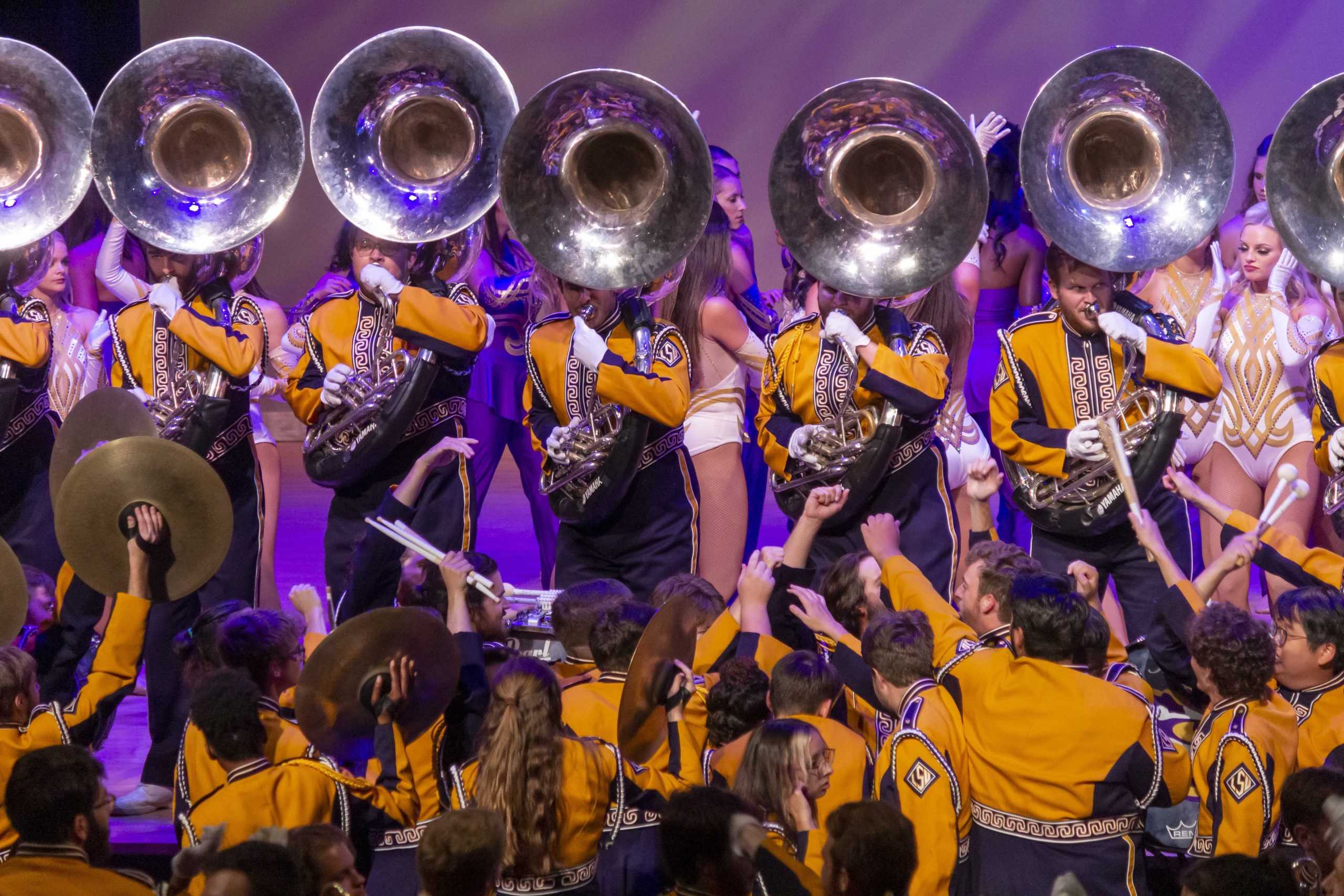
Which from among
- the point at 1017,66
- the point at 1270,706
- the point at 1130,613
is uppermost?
the point at 1017,66

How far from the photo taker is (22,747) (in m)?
3.69

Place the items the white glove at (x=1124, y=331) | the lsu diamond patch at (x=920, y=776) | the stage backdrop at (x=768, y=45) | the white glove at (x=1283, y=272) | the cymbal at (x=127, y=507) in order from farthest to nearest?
the stage backdrop at (x=768, y=45)
the white glove at (x=1283, y=272)
the white glove at (x=1124, y=331)
the cymbal at (x=127, y=507)
the lsu diamond patch at (x=920, y=776)

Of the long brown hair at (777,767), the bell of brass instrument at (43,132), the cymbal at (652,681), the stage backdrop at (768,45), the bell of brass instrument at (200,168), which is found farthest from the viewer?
the stage backdrop at (768,45)

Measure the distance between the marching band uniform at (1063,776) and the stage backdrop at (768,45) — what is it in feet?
16.5

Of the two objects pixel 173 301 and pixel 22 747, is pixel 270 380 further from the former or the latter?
pixel 22 747

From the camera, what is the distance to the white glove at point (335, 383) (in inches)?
195

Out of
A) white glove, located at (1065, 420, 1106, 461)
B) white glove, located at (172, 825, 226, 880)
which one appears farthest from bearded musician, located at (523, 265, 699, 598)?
white glove, located at (172, 825, 226, 880)

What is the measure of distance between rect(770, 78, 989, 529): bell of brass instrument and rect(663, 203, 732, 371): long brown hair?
57 cm

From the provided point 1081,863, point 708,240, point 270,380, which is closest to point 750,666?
point 1081,863

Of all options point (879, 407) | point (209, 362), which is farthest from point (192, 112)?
point (879, 407)

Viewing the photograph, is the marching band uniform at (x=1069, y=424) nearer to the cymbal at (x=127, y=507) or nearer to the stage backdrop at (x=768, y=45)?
the cymbal at (x=127, y=507)

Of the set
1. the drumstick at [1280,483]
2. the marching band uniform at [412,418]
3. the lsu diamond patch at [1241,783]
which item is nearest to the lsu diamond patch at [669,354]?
the marching band uniform at [412,418]

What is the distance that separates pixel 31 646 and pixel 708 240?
97.5 inches

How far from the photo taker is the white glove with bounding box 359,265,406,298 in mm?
4984
